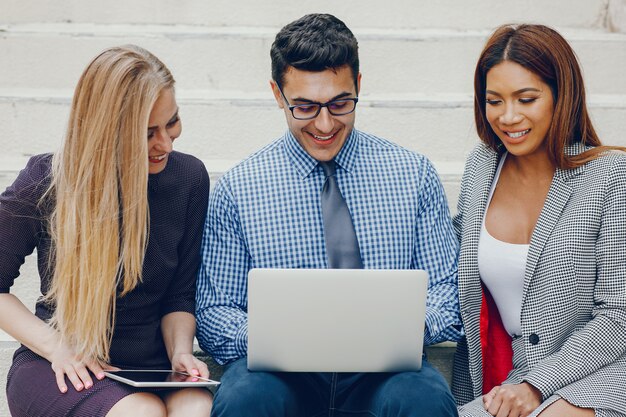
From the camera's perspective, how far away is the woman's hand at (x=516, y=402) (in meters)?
1.93

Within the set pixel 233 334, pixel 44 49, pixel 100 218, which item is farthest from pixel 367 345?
pixel 44 49

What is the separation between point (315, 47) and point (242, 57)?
3.09 feet

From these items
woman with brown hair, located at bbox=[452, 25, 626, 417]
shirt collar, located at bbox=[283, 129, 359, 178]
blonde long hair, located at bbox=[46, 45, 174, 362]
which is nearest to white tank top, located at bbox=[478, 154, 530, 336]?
woman with brown hair, located at bbox=[452, 25, 626, 417]

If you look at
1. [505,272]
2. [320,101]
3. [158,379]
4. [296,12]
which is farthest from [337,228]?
[296,12]

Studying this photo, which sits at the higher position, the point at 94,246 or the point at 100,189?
the point at 100,189

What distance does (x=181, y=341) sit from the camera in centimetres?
198

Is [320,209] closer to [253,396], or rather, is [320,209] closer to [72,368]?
[253,396]

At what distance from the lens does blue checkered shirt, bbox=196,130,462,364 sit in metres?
2.11

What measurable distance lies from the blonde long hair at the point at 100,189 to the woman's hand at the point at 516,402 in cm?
88

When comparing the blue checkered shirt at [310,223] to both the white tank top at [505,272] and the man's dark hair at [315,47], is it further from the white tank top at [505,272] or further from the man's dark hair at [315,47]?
the man's dark hair at [315,47]

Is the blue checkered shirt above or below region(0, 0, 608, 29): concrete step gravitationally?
below

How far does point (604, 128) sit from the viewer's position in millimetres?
2793

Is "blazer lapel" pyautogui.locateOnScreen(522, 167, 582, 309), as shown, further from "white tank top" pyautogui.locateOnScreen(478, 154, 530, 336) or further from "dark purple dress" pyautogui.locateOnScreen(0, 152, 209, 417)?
"dark purple dress" pyautogui.locateOnScreen(0, 152, 209, 417)

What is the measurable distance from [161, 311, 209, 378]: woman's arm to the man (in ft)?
0.19
